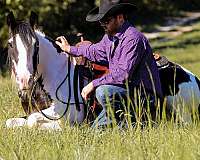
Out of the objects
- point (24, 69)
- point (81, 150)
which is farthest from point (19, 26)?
point (81, 150)

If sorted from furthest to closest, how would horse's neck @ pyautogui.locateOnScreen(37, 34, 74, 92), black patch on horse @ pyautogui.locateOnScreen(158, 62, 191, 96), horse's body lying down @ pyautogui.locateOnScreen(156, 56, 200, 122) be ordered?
black patch on horse @ pyautogui.locateOnScreen(158, 62, 191, 96) → horse's body lying down @ pyautogui.locateOnScreen(156, 56, 200, 122) → horse's neck @ pyautogui.locateOnScreen(37, 34, 74, 92)

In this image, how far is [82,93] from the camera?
6.68m

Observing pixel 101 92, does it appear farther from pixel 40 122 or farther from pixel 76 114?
pixel 40 122

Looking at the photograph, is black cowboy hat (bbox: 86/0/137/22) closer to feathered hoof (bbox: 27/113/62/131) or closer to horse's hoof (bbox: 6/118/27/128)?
feathered hoof (bbox: 27/113/62/131)

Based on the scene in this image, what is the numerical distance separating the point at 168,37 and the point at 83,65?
2440 cm

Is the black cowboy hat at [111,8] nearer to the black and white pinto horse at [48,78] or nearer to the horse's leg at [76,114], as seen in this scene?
the black and white pinto horse at [48,78]

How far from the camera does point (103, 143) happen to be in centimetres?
549

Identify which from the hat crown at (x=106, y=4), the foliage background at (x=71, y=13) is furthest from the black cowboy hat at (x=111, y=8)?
the foliage background at (x=71, y=13)

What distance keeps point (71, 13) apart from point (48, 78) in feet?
70.7

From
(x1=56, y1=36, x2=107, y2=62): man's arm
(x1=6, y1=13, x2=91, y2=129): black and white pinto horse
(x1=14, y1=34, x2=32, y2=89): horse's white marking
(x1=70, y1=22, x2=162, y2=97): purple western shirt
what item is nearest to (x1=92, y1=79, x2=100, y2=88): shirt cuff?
(x1=70, y1=22, x2=162, y2=97): purple western shirt

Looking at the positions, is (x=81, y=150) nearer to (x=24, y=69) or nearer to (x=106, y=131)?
(x=106, y=131)

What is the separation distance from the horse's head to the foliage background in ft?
3.10

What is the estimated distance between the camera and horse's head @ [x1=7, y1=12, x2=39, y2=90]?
6434mm

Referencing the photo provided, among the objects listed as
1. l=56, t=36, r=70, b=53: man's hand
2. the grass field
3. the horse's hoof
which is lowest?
the grass field
